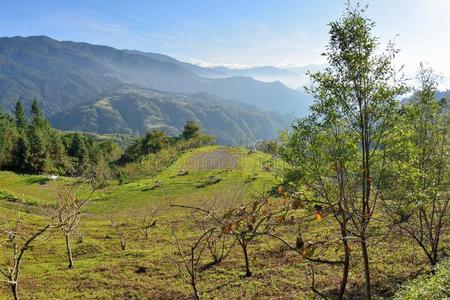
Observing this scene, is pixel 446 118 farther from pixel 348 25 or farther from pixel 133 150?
pixel 133 150

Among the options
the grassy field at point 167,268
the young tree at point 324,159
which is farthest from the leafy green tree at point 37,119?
the young tree at point 324,159

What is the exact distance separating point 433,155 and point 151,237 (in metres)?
31.1

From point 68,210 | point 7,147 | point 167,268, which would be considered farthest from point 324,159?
point 7,147

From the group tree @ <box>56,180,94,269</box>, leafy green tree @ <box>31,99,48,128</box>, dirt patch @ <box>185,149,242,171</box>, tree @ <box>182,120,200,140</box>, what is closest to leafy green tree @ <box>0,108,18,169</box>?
leafy green tree @ <box>31,99,48,128</box>

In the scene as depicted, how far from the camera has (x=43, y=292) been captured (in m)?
26.2

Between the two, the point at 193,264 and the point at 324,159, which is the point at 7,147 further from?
the point at 324,159

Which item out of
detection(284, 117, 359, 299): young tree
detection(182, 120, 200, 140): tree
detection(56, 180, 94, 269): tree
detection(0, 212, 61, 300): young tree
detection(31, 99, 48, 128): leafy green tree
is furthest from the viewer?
detection(182, 120, 200, 140): tree

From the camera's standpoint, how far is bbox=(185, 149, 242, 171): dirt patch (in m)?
95.2

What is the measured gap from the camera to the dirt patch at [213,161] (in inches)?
3750

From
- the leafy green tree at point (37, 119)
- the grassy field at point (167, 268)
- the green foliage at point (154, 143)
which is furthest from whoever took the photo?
the green foliage at point (154, 143)

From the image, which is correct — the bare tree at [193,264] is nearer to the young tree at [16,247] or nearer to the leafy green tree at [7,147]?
the young tree at [16,247]

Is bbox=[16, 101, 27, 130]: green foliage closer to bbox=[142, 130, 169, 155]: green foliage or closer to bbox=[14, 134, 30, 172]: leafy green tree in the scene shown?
bbox=[14, 134, 30, 172]: leafy green tree

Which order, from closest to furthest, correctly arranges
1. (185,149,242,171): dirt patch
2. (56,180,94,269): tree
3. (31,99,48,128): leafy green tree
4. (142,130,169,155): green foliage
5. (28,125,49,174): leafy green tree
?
(56,180,94,269): tree < (185,149,242,171): dirt patch < (28,125,49,174): leafy green tree < (31,99,48,128): leafy green tree < (142,130,169,155): green foliage

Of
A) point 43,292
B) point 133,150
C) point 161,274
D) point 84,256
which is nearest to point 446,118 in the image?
point 161,274
